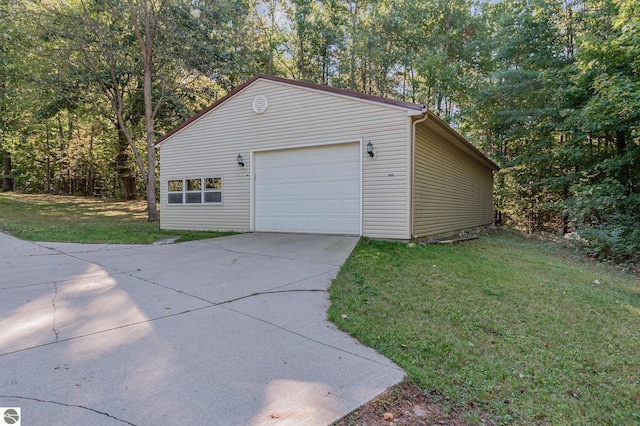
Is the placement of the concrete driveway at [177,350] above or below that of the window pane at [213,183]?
below

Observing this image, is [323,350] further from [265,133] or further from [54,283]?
[265,133]

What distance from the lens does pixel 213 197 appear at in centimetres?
1051

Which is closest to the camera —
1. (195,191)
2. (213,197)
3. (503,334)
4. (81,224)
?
(503,334)

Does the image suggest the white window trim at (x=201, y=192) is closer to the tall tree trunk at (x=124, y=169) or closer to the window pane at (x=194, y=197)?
the window pane at (x=194, y=197)

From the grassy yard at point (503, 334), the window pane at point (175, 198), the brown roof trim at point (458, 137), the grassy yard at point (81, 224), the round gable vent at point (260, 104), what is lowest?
the grassy yard at point (503, 334)

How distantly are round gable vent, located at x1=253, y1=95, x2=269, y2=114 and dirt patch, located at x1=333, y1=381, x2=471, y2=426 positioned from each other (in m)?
8.53

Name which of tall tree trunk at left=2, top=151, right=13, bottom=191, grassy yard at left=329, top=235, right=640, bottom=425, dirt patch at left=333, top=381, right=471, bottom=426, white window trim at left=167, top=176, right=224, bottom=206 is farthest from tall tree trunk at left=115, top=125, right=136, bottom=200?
dirt patch at left=333, top=381, right=471, bottom=426

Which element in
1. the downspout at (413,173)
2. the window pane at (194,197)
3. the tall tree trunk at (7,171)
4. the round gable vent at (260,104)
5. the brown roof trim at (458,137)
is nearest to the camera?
the downspout at (413,173)

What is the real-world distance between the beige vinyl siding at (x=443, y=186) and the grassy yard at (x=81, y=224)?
5.50m

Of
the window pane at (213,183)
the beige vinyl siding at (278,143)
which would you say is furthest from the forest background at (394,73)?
the window pane at (213,183)

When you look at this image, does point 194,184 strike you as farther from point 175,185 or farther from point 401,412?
point 401,412

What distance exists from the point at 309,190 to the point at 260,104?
2.83 metres

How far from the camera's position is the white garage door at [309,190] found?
8.43 metres

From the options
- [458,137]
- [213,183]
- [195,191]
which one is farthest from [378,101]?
[195,191]
